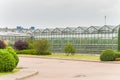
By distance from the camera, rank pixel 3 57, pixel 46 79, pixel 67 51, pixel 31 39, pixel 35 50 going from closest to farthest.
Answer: pixel 46 79 → pixel 3 57 → pixel 67 51 → pixel 35 50 → pixel 31 39

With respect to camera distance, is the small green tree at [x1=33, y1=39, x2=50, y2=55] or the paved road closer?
the paved road

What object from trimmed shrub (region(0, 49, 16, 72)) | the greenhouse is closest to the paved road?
trimmed shrub (region(0, 49, 16, 72))

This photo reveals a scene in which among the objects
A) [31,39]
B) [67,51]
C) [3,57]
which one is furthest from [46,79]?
[31,39]

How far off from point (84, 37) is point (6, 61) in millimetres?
41743

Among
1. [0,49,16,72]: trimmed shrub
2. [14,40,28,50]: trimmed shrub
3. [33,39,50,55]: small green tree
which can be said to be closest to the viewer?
[0,49,16,72]: trimmed shrub

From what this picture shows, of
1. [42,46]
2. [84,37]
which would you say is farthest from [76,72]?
[84,37]

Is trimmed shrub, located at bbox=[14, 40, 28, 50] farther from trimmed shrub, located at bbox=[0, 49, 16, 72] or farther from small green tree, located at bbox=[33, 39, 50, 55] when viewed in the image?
trimmed shrub, located at bbox=[0, 49, 16, 72]

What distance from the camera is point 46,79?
18344 millimetres

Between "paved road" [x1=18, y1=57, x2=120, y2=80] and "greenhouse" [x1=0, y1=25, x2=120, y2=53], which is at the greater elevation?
"greenhouse" [x1=0, y1=25, x2=120, y2=53]

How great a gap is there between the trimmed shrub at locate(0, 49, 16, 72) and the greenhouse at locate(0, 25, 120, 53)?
36.0m

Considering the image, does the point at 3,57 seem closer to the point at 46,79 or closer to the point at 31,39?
the point at 46,79

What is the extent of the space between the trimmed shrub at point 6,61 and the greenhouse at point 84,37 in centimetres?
3602

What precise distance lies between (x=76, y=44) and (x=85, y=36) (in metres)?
2.16

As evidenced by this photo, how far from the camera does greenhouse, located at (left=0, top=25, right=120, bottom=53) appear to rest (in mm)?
57469
